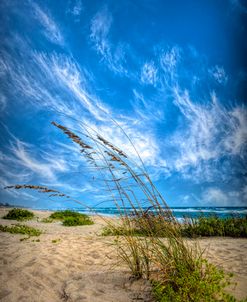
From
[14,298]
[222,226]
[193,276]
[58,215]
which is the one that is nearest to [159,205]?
[193,276]

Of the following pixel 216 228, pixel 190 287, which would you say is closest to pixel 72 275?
pixel 190 287

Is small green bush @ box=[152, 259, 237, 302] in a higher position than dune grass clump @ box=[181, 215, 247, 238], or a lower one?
lower

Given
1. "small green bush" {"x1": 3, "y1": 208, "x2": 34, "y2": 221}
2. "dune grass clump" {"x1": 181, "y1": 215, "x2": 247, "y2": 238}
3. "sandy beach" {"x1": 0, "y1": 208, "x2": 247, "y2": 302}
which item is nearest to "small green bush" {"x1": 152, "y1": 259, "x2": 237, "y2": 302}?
"sandy beach" {"x1": 0, "y1": 208, "x2": 247, "y2": 302}

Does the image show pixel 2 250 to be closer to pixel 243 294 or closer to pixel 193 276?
pixel 193 276

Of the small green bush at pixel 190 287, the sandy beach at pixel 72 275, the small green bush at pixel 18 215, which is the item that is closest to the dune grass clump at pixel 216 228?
the sandy beach at pixel 72 275

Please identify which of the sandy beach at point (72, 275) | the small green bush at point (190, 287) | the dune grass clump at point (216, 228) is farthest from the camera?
the dune grass clump at point (216, 228)

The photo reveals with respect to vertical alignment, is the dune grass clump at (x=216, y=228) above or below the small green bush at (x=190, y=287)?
above

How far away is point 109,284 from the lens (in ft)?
11.9

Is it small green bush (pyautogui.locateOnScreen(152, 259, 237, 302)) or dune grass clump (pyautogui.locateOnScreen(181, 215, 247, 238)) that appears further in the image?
dune grass clump (pyautogui.locateOnScreen(181, 215, 247, 238))

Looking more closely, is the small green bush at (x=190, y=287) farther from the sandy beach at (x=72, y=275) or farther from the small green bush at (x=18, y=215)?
the small green bush at (x=18, y=215)

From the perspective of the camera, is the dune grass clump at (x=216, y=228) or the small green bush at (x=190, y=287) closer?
the small green bush at (x=190, y=287)

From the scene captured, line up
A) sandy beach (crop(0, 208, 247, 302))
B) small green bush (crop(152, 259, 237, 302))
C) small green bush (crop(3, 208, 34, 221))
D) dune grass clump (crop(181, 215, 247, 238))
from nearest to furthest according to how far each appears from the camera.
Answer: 1. small green bush (crop(152, 259, 237, 302))
2. sandy beach (crop(0, 208, 247, 302))
3. dune grass clump (crop(181, 215, 247, 238))
4. small green bush (crop(3, 208, 34, 221))

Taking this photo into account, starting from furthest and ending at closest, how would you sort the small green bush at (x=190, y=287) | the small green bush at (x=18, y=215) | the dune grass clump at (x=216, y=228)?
the small green bush at (x=18, y=215) < the dune grass clump at (x=216, y=228) < the small green bush at (x=190, y=287)

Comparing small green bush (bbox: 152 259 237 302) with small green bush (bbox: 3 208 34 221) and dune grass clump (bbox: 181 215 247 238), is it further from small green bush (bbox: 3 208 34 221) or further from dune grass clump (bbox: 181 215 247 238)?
small green bush (bbox: 3 208 34 221)
